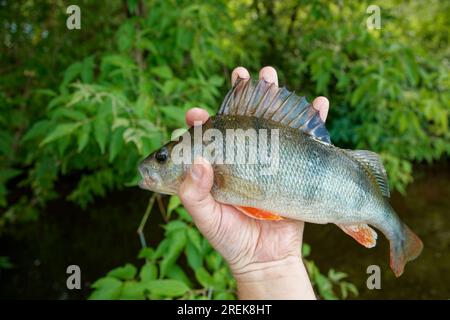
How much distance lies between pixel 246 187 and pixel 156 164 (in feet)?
1.34

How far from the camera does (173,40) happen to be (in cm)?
400

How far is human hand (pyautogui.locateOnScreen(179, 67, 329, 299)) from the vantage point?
2.12 metres

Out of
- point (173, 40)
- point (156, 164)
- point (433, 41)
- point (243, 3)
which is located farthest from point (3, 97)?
point (433, 41)

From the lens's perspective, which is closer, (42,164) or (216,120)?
(216,120)

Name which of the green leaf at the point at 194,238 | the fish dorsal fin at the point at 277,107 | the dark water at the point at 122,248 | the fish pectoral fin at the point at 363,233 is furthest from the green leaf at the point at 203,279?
the dark water at the point at 122,248

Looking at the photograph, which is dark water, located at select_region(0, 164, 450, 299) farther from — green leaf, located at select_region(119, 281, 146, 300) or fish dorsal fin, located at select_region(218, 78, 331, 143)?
fish dorsal fin, located at select_region(218, 78, 331, 143)

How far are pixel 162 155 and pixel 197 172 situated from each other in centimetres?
23

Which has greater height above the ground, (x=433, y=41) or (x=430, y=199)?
(x=433, y=41)

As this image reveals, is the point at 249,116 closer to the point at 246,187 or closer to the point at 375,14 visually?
the point at 246,187

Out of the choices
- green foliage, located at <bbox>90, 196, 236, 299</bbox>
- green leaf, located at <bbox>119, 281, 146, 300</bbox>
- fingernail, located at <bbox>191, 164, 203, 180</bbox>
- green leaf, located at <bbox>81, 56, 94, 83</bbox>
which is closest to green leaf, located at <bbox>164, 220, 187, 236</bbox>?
green foliage, located at <bbox>90, 196, 236, 299</bbox>

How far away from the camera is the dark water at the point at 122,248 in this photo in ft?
21.0

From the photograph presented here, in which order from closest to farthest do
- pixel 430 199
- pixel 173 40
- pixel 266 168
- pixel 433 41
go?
pixel 266 168
pixel 173 40
pixel 430 199
pixel 433 41

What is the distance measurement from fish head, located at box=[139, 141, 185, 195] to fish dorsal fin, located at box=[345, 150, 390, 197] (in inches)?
31.6
